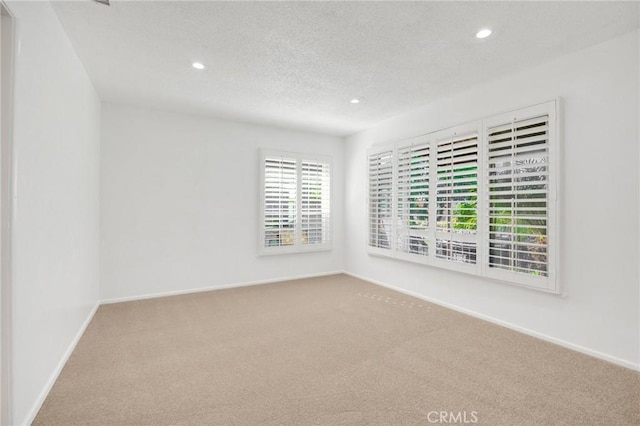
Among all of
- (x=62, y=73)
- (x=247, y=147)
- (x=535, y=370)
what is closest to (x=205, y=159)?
(x=247, y=147)

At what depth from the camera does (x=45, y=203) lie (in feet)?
6.56

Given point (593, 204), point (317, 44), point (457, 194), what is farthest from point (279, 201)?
point (593, 204)

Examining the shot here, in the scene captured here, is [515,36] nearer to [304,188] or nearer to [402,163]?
[402,163]

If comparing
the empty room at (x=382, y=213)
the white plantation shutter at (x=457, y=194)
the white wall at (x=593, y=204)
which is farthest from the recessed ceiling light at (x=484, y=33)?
the white plantation shutter at (x=457, y=194)

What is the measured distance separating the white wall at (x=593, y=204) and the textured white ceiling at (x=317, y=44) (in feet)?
0.69

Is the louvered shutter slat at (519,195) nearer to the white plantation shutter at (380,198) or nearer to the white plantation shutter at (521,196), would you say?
the white plantation shutter at (521,196)

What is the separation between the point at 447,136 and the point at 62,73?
3807 millimetres

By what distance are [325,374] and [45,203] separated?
7.37ft

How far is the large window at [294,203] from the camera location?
16.0ft

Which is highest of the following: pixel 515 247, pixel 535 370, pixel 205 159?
pixel 205 159

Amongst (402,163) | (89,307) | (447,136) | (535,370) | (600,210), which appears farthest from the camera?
(402,163)

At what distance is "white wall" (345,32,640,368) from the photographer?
7.73ft

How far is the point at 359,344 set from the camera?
272 cm

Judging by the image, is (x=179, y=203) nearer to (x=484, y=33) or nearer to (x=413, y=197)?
(x=413, y=197)
